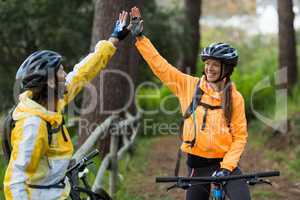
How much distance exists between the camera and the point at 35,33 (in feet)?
41.4

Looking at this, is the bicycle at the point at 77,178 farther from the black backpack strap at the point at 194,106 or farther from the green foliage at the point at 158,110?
the green foliage at the point at 158,110

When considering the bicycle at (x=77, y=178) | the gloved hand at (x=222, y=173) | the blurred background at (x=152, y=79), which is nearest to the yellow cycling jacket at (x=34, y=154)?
the bicycle at (x=77, y=178)

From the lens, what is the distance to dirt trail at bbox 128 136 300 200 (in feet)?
27.1

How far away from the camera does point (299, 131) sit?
38.3ft

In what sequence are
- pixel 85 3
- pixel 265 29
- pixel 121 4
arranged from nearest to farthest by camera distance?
pixel 121 4 < pixel 85 3 < pixel 265 29

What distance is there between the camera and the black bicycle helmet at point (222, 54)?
477cm

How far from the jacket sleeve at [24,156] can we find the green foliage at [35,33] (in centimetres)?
943

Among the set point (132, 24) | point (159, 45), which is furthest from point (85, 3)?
point (132, 24)

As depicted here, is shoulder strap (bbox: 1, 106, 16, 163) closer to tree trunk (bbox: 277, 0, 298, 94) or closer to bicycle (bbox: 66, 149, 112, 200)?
bicycle (bbox: 66, 149, 112, 200)

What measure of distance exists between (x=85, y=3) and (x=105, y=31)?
5266mm

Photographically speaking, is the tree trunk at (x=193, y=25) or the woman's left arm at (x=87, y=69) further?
the tree trunk at (x=193, y=25)

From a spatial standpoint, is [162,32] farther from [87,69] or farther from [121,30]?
[87,69]

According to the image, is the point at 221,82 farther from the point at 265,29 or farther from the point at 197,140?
the point at 265,29

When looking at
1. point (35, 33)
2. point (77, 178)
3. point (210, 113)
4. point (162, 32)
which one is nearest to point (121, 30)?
point (210, 113)
